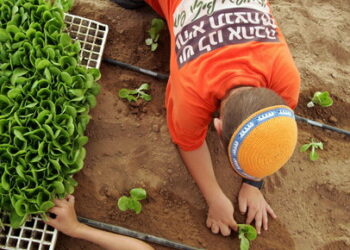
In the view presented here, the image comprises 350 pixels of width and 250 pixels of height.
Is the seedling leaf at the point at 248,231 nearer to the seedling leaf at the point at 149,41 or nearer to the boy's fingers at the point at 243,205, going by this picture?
the boy's fingers at the point at 243,205

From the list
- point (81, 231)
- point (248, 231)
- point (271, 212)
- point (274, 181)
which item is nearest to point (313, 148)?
point (274, 181)

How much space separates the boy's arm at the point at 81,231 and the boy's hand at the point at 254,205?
51cm

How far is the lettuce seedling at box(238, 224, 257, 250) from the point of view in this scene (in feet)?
5.75

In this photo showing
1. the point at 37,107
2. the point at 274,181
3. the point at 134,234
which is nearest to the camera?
the point at 37,107

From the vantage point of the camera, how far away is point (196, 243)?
1788mm

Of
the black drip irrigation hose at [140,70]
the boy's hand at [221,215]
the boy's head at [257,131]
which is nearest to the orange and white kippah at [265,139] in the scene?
the boy's head at [257,131]

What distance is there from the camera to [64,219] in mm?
1544

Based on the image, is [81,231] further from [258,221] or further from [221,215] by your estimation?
[258,221]

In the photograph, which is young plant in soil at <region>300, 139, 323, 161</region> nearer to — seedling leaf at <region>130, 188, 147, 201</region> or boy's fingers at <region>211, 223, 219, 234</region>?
boy's fingers at <region>211, 223, 219, 234</region>

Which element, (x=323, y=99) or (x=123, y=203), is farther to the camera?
(x=323, y=99)

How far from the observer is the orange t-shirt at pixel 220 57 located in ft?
4.49

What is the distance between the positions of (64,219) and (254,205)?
89 centimetres

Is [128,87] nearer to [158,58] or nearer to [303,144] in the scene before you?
[158,58]

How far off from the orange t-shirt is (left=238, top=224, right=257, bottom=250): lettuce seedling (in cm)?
57
